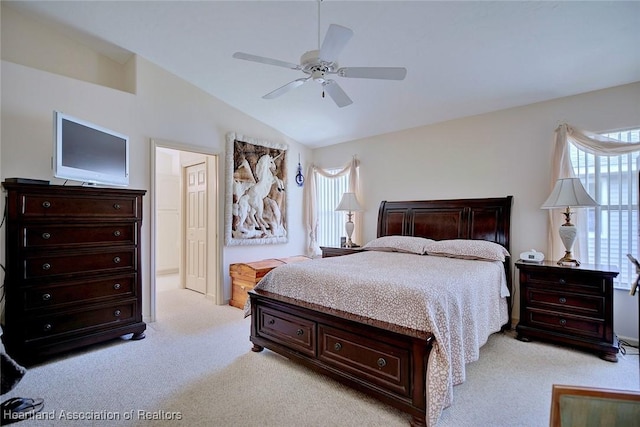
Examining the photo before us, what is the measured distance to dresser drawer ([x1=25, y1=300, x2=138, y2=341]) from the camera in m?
2.59

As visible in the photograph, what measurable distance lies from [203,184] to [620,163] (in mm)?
Answer: 5289

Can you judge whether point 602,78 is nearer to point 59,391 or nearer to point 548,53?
point 548,53

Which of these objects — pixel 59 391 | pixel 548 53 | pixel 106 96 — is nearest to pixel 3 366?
pixel 59 391

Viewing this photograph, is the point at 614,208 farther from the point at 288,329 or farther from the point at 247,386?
the point at 247,386

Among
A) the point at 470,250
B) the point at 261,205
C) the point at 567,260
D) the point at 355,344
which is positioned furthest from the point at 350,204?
the point at 355,344

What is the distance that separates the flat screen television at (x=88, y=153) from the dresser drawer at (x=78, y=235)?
0.45m

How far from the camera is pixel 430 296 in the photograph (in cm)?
195

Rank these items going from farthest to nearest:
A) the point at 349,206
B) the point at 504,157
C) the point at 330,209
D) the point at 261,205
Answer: the point at 330,209 < the point at 261,205 < the point at 349,206 < the point at 504,157

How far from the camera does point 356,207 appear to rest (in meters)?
4.75

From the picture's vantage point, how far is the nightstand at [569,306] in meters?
2.73

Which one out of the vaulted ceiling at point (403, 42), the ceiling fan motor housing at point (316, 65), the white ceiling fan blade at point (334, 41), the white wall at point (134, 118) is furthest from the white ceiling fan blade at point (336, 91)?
the white wall at point (134, 118)

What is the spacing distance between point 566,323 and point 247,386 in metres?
2.98

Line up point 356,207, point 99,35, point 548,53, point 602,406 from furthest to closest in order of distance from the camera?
point 356,207 < point 99,35 < point 548,53 < point 602,406

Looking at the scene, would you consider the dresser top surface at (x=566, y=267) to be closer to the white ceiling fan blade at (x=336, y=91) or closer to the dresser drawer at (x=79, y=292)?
the white ceiling fan blade at (x=336, y=91)
